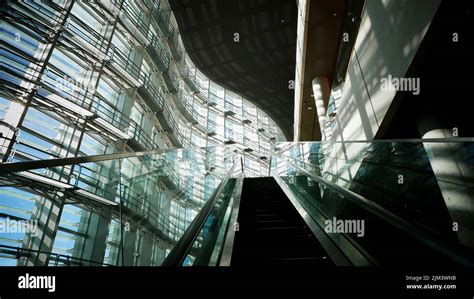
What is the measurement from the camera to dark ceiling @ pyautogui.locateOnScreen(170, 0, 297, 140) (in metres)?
17.4

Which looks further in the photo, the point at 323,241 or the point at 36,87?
the point at 36,87

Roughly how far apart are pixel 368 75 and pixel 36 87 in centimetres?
863

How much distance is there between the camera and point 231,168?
7.79 metres

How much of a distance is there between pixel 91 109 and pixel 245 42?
11.6m

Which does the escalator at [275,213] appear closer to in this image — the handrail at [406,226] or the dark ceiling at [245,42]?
the handrail at [406,226]

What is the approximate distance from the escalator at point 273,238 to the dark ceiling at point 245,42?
14687 millimetres

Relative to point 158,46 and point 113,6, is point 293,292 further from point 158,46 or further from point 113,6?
point 158,46

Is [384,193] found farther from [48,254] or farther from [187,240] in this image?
[48,254]

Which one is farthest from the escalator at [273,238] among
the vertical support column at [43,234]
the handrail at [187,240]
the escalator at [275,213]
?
the vertical support column at [43,234]

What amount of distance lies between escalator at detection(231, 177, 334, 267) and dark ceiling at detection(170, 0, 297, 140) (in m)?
14.7

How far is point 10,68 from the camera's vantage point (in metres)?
8.59

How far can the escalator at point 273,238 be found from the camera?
286cm

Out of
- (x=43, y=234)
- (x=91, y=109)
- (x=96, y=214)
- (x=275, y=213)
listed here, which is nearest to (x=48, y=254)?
(x=43, y=234)

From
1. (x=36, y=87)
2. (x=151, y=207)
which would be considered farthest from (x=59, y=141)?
(x=151, y=207)
